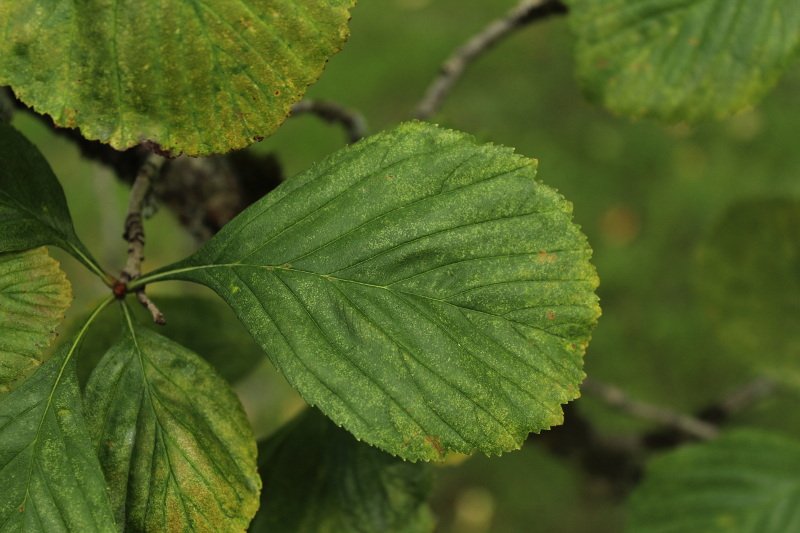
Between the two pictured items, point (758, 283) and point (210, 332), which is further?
point (758, 283)

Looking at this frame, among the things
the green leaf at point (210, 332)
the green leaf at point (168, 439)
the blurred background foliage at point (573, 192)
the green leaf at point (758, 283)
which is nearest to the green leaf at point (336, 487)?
the green leaf at point (210, 332)

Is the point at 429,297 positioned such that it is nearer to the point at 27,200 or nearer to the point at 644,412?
the point at 27,200

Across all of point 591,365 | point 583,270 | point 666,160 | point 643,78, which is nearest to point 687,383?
point 591,365

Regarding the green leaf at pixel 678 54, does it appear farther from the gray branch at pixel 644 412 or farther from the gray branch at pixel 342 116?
the gray branch at pixel 644 412

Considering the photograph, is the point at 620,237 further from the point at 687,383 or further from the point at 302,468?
the point at 302,468

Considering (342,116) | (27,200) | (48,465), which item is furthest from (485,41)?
(48,465)

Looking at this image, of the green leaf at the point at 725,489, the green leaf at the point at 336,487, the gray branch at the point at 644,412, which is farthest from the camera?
the gray branch at the point at 644,412

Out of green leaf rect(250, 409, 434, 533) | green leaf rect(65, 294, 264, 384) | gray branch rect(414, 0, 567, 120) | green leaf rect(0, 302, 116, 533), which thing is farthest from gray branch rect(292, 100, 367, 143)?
green leaf rect(0, 302, 116, 533)

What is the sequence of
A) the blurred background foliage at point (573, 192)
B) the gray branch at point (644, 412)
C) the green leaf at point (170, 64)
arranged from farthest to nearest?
the blurred background foliage at point (573, 192), the gray branch at point (644, 412), the green leaf at point (170, 64)
